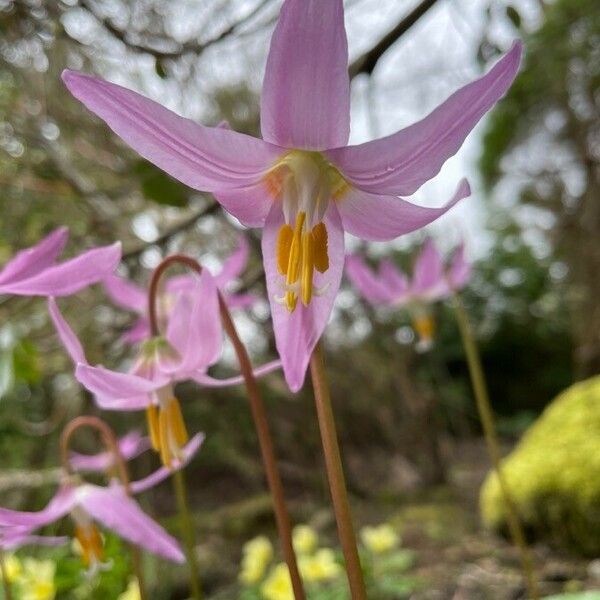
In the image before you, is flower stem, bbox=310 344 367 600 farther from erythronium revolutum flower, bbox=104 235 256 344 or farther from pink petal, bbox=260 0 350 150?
erythronium revolutum flower, bbox=104 235 256 344

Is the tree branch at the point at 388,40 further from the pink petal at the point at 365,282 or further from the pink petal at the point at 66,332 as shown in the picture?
the pink petal at the point at 66,332

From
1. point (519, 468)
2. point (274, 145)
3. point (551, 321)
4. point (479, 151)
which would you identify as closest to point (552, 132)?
point (479, 151)

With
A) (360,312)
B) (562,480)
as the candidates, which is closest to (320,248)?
(562,480)

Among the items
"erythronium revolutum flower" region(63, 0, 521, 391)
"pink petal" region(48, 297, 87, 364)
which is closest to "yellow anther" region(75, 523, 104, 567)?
"pink petal" region(48, 297, 87, 364)

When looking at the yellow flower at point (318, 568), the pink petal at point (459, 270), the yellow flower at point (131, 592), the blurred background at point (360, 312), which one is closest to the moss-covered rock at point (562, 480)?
the blurred background at point (360, 312)

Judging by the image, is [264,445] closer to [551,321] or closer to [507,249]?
[551,321]
